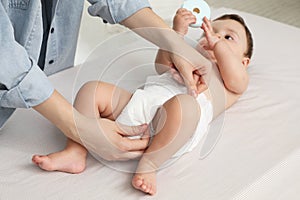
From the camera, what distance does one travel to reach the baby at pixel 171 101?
114 centimetres

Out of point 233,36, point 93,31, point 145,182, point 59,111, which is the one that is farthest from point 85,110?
point 93,31

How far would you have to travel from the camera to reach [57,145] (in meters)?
1.23

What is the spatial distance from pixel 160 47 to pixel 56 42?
0.30 m

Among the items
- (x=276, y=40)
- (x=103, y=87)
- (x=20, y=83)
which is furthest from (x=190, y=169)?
(x=276, y=40)

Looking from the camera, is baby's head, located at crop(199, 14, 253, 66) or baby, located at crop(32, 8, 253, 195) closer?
baby, located at crop(32, 8, 253, 195)

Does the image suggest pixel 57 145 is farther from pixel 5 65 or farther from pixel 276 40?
pixel 276 40

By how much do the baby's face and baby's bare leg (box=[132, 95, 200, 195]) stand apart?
1.12ft

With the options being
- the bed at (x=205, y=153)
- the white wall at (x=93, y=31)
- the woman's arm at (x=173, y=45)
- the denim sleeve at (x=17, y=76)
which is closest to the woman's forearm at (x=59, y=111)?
the denim sleeve at (x=17, y=76)

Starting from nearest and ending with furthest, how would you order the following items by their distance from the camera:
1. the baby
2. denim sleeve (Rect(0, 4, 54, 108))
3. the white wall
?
1. denim sleeve (Rect(0, 4, 54, 108))
2. the baby
3. the white wall

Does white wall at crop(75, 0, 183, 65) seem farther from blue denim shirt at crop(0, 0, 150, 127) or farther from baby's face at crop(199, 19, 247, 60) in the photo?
baby's face at crop(199, 19, 247, 60)

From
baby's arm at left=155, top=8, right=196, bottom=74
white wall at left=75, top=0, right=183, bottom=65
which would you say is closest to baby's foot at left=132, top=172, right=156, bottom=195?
baby's arm at left=155, top=8, right=196, bottom=74

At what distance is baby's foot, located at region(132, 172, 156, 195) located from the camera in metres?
1.06

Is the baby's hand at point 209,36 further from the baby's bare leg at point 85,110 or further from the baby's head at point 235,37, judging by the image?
the baby's bare leg at point 85,110

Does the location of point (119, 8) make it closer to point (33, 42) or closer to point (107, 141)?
point (33, 42)
